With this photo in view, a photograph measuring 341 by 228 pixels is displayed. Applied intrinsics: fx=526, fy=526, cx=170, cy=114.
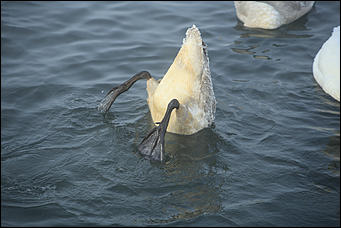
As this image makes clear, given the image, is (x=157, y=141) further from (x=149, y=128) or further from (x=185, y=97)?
(x=149, y=128)

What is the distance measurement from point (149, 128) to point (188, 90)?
881 mm

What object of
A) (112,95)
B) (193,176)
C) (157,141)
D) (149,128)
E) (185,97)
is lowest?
(193,176)

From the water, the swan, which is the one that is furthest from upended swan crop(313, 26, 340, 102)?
the swan

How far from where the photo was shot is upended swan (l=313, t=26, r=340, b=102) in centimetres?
758

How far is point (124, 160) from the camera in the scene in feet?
20.5

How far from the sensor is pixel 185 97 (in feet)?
21.7

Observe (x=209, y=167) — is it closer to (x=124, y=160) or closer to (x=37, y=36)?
(x=124, y=160)

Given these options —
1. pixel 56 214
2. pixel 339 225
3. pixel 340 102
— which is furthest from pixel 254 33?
pixel 56 214

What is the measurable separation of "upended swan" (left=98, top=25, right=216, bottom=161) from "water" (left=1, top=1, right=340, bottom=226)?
20 cm

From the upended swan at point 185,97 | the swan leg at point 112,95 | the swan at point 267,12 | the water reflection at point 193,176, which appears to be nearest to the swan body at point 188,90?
the upended swan at point 185,97

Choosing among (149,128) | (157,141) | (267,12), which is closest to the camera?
(157,141)

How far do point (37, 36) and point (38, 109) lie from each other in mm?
3060

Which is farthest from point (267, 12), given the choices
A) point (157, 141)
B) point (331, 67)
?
point (157, 141)

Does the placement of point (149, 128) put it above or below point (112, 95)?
below
